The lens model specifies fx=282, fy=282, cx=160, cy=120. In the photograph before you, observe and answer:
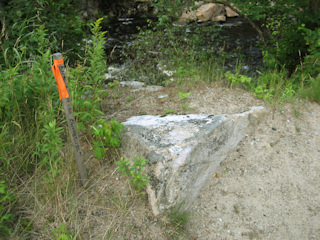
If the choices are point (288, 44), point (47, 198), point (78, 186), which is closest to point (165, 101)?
point (78, 186)

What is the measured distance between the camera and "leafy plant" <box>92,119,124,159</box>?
9.12 ft

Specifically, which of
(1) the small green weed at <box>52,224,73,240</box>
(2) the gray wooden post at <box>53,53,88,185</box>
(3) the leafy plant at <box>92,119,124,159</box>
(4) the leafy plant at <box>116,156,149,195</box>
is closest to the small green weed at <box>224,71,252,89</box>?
(3) the leafy plant at <box>92,119,124,159</box>

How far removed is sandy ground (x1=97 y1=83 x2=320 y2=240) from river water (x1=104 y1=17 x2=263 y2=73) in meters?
3.93

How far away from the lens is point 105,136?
9.29ft

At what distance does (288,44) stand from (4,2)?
551 cm

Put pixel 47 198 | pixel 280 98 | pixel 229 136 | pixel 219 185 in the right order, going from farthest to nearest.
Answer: pixel 280 98 → pixel 229 136 → pixel 219 185 → pixel 47 198

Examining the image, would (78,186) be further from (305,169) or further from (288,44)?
(288,44)

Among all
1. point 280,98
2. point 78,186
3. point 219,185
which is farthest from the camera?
point 280,98

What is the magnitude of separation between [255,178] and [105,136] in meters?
1.71

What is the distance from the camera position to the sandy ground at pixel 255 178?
2709 mm

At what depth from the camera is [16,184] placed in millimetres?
2697

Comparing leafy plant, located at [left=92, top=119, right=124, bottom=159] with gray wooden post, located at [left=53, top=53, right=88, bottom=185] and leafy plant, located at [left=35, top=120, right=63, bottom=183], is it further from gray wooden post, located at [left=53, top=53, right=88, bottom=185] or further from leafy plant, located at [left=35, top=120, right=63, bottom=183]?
leafy plant, located at [left=35, top=120, right=63, bottom=183]

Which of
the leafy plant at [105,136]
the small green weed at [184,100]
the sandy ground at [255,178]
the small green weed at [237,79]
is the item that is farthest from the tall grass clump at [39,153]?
the small green weed at [237,79]

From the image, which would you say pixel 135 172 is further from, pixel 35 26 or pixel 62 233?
pixel 35 26
